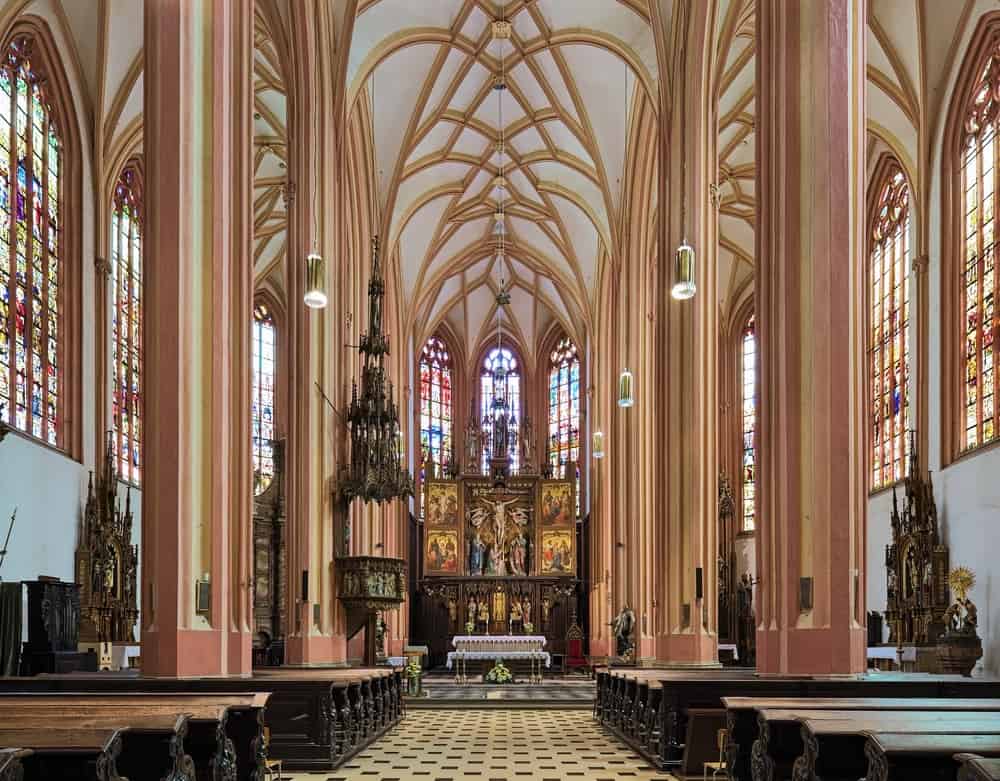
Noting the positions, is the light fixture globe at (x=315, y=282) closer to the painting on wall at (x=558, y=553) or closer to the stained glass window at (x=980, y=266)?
the stained glass window at (x=980, y=266)

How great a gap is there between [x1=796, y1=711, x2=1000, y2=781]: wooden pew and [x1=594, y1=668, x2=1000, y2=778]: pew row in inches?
53.3

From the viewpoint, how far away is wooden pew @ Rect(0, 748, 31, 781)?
531 cm

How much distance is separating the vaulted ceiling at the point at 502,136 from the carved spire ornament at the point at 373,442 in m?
6.08

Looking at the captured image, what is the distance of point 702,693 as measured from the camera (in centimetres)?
1286

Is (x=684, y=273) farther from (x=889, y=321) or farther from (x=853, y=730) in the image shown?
(x=889, y=321)

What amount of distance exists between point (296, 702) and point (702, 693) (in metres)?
4.50

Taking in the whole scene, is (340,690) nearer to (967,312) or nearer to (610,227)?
(967,312)

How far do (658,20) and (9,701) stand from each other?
1762 centimetres

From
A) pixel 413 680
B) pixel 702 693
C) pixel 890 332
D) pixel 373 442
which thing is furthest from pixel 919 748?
pixel 890 332

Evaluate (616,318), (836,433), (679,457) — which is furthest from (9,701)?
(616,318)

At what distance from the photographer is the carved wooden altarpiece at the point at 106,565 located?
22406 mm

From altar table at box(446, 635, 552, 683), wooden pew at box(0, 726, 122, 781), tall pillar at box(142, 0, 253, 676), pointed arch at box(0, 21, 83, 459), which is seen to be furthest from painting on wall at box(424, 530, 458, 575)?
wooden pew at box(0, 726, 122, 781)

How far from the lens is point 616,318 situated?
109 ft

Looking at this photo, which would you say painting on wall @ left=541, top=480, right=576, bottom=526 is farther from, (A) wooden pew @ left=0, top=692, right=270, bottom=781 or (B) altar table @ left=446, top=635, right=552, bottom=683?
(A) wooden pew @ left=0, top=692, right=270, bottom=781
